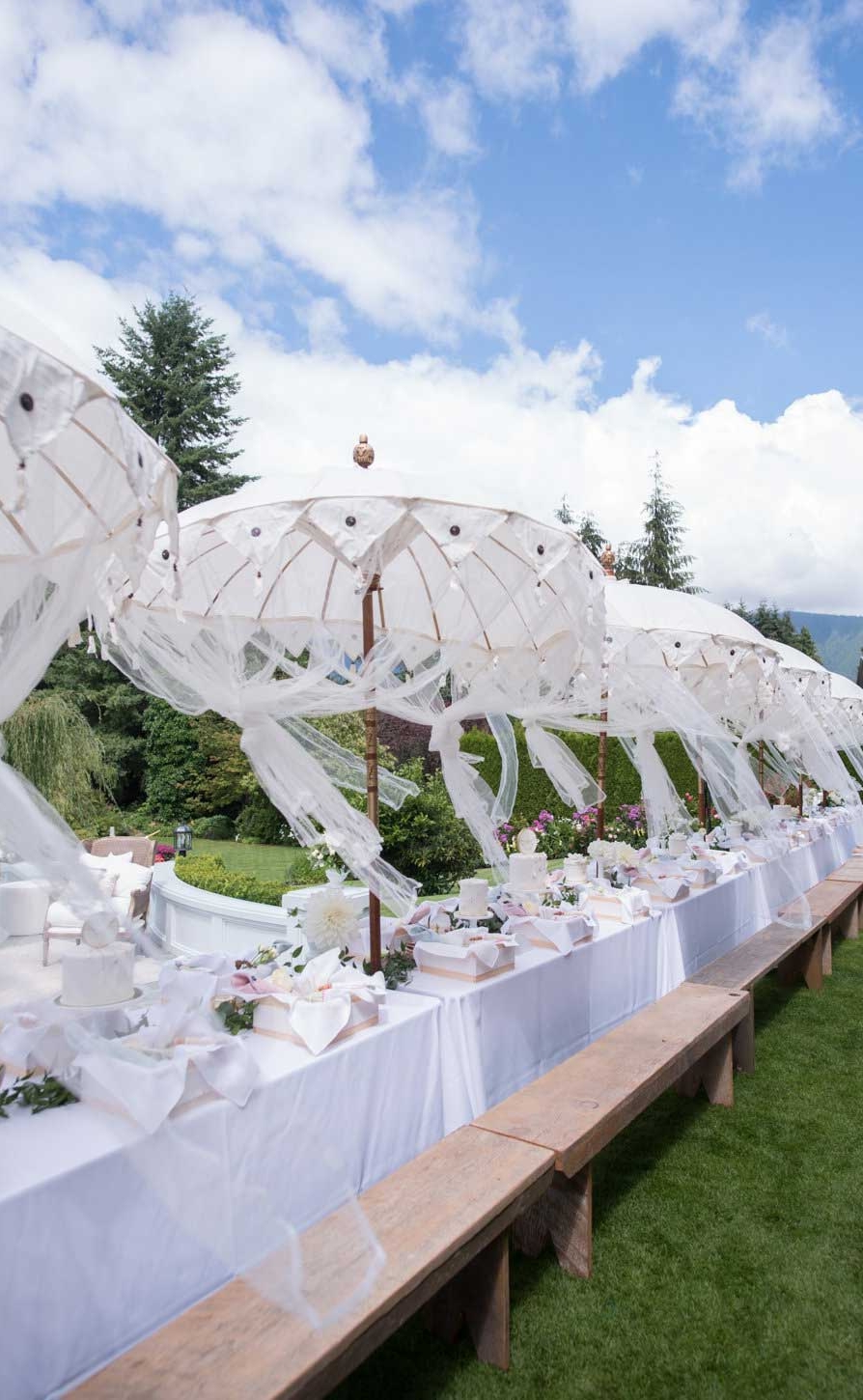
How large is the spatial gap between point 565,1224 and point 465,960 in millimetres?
947

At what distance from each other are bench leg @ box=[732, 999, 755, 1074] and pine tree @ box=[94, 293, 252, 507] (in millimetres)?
18787

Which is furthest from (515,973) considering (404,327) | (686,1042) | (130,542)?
(404,327)

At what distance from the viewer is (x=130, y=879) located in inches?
293

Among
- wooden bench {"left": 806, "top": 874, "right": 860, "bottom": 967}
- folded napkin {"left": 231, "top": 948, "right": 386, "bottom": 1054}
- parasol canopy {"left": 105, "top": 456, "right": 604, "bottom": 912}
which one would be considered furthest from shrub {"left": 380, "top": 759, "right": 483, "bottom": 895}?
folded napkin {"left": 231, "top": 948, "right": 386, "bottom": 1054}

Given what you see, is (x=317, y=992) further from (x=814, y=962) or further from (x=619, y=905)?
(x=814, y=962)

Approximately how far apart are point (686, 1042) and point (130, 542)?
2.90 m

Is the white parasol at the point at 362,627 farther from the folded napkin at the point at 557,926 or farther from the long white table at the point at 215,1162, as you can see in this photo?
the long white table at the point at 215,1162

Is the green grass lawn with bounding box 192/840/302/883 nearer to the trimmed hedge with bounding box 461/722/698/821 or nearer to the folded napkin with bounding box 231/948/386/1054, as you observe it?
the trimmed hedge with bounding box 461/722/698/821

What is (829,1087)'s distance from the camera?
471 cm

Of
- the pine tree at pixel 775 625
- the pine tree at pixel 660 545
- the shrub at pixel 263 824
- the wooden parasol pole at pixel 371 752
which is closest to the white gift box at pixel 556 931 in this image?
the wooden parasol pole at pixel 371 752

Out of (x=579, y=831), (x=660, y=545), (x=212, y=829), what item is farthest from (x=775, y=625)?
(x=579, y=831)

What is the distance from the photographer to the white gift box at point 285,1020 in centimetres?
277

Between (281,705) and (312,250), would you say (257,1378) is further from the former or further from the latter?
(312,250)

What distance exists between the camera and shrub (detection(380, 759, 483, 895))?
918 centimetres
